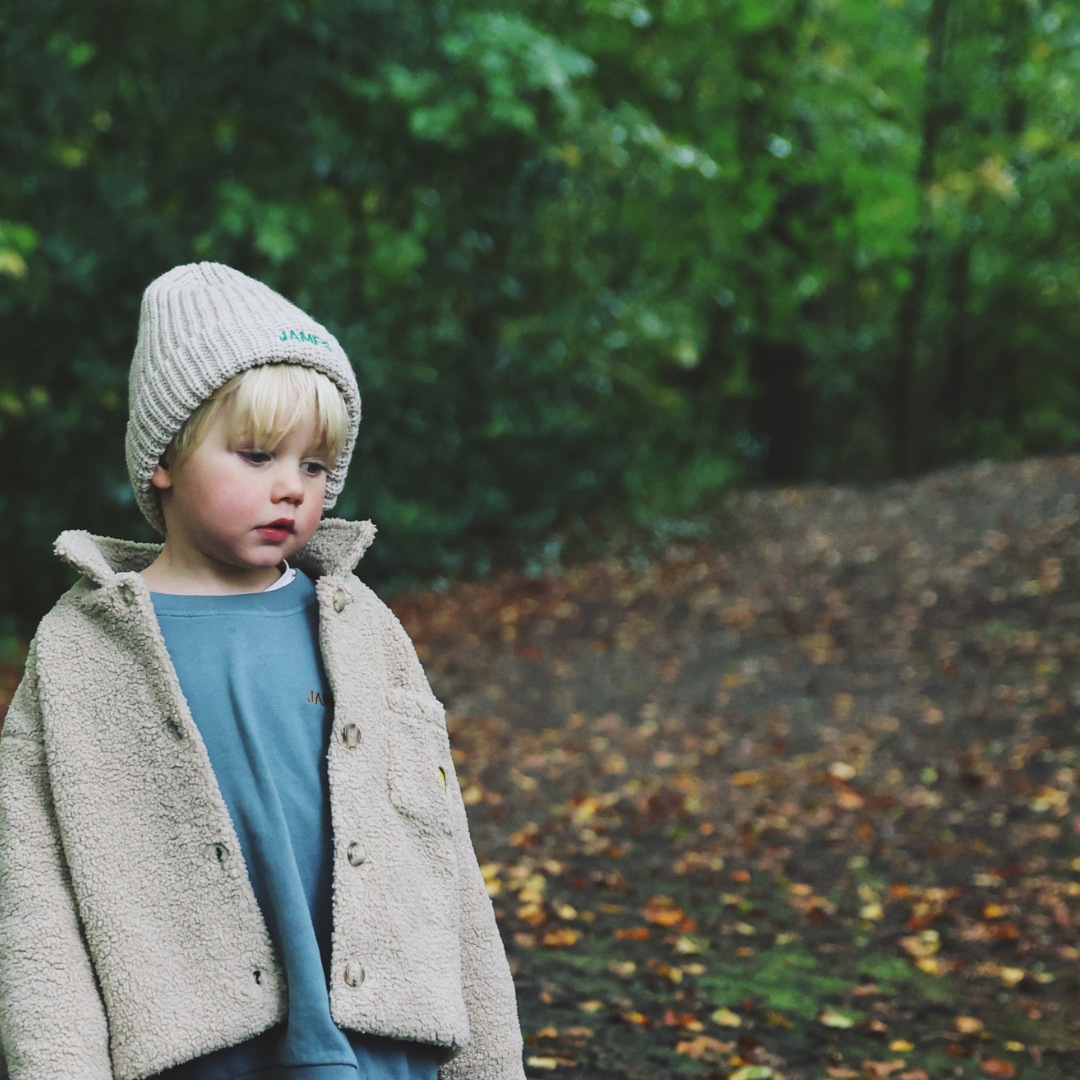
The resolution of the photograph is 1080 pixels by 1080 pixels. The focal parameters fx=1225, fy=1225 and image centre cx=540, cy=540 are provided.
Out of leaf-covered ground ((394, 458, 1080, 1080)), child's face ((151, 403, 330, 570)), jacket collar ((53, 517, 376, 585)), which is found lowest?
leaf-covered ground ((394, 458, 1080, 1080))

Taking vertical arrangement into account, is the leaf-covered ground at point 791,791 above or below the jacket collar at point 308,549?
below

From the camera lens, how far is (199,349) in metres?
1.70

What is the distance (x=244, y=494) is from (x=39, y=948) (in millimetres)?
646

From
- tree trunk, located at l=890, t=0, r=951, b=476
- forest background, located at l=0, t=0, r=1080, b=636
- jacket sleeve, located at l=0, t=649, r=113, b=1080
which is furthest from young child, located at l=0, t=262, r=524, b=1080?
tree trunk, located at l=890, t=0, r=951, b=476

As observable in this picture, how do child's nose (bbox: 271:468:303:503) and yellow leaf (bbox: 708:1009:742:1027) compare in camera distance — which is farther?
yellow leaf (bbox: 708:1009:742:1027)

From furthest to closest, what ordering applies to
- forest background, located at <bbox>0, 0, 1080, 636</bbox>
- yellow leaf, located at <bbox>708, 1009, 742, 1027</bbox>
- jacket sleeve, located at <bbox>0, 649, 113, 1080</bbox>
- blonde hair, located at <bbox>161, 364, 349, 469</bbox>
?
forest background, located at <bbox>0, 0, 1080, 636</bbox> → yellow leaf, located at <bbox>708, 1009, 742, 1027</bbox> → blonde hair, located at <bbox>161, 364, 349, 469</bbox> → jacket sleeve, located at <bbox>0, 649, 113, 1080</bbox>

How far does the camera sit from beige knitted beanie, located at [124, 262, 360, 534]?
5.57 ft

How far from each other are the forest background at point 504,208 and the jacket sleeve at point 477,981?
5.62 m

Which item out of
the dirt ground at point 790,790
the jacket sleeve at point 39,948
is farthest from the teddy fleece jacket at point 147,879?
the dirt ground at point 790,790

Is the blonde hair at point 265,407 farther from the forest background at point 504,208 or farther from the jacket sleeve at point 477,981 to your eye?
the forest background at point 504,208

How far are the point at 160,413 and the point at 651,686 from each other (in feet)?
24.8

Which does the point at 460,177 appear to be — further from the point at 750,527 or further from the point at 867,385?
the point at 867,385

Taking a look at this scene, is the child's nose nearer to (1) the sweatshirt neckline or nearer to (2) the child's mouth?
(2) the child's mouth

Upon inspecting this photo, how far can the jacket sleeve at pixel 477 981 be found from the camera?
188cm
